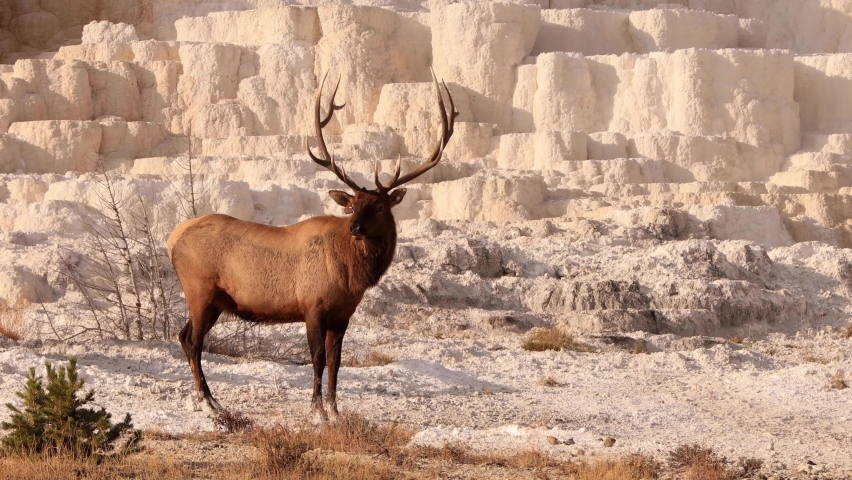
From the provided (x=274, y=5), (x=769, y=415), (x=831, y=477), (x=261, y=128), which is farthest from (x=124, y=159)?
(x=831, y=477)

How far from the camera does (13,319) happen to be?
39.1 feet

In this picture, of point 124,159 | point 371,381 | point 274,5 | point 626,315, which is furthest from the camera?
point 274,5

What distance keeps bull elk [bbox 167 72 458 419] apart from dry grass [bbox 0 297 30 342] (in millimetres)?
3084

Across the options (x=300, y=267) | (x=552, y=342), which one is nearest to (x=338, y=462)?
(x=300, y=267)

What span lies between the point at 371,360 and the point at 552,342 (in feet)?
7.23

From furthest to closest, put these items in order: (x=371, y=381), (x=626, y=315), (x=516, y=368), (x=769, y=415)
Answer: (x=626, y=315) → (x=516, y=368) → (x=371, y=381) → (x=769, y=415)

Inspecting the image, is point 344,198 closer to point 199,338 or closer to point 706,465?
point 199,338

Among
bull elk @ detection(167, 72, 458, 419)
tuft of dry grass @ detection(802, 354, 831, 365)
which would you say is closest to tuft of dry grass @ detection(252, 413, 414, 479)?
bull elk @ detection(167, 72, 458, 419)

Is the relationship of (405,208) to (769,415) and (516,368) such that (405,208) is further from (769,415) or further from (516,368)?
(769,415)

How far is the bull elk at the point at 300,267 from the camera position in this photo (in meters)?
7.84

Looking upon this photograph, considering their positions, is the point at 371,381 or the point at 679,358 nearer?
the point at 371,381

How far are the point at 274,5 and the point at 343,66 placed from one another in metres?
6.27

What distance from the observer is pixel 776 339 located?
48.2 ft

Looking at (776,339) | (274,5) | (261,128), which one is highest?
(274,5)
